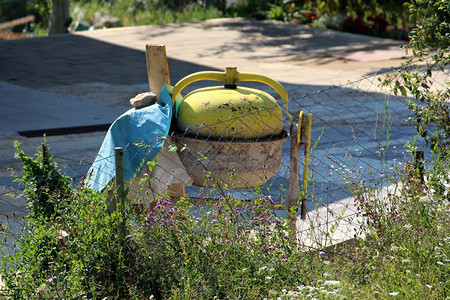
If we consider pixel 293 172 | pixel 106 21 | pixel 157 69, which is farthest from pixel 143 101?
pixel 106 21

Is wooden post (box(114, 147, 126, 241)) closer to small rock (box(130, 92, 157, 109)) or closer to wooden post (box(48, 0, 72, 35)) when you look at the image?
small rock (box(130, 92, 157, 109))

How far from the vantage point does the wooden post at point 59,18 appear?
20422 millimetres

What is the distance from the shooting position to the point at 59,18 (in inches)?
805

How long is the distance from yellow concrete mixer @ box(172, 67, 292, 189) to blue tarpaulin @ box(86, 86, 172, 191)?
0.17m

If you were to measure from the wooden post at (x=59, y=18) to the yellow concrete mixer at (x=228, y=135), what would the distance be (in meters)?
16.6

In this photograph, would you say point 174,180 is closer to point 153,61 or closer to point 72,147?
point 153,61

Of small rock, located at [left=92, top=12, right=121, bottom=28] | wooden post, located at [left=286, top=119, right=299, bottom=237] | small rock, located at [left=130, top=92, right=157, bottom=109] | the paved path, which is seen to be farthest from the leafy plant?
small rock, located at [left=92, top=12, right=121, bottom=28]

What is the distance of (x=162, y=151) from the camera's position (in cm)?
456

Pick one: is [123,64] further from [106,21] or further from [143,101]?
[143,101]

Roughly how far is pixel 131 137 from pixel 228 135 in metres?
0.66

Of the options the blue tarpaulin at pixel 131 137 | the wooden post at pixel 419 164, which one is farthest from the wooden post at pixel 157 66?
the wooden post at pixel 419 164

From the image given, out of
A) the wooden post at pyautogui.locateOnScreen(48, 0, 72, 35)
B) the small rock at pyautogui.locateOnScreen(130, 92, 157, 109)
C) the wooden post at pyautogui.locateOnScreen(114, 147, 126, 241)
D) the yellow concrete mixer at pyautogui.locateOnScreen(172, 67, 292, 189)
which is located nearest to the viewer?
the wooden post at pyautogui.locateOnScreen(114, 147, 126, 241)

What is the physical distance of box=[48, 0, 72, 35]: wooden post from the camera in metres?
20.4

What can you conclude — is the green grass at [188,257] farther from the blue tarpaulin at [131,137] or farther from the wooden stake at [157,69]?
the wooden stake at [157,69]
